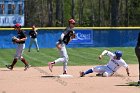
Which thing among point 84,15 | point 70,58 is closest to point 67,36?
point 70,58

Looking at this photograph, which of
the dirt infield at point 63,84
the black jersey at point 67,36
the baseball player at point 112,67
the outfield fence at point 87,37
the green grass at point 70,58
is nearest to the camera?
the dirt infield at point 63,84

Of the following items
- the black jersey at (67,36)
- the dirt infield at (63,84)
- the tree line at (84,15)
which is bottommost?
the tree line at (84,15)

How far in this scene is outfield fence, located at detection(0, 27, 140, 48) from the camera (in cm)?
3575

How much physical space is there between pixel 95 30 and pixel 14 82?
24380 mm

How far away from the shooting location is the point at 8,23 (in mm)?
37062

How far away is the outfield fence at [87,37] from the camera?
35.8 m

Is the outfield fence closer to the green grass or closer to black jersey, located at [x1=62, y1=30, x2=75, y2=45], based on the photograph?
the green grass

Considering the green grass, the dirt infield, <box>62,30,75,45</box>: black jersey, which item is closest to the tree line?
the green grass

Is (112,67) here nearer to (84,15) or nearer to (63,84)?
(63,84)

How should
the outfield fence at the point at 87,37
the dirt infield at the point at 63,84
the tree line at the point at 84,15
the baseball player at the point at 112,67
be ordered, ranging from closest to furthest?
the dirt infield at the point at 63,84 < the baseball player at the point at 112,67 < the outfield fence at the point at 87,37 < the tree line at the point at 84,15

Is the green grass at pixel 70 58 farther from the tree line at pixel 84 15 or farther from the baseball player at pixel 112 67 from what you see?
the tree line at pixel 84 15

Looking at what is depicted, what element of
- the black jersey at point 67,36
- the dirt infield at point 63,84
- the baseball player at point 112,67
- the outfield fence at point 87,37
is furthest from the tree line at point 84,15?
the dirt infield at point 63,84

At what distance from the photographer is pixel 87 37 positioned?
3697cm

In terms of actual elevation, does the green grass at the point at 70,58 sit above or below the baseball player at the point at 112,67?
below
